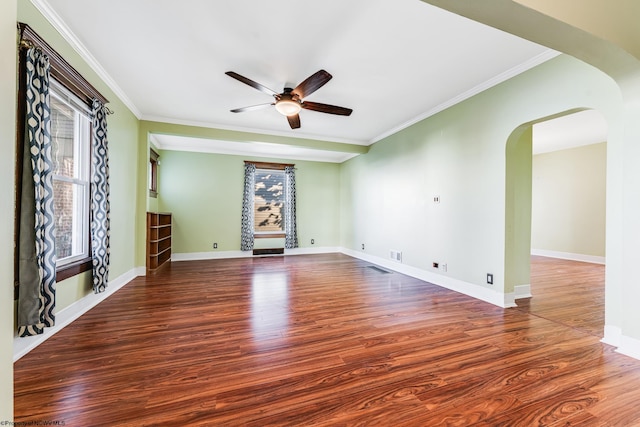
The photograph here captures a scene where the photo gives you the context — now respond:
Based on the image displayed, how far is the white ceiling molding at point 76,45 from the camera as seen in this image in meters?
1.98

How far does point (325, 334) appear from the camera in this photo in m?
2.25

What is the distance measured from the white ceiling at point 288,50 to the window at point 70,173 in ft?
1.91

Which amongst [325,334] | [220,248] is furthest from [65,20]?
[220,248]

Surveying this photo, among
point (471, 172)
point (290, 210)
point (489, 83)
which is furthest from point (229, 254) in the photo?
point (489, 83)

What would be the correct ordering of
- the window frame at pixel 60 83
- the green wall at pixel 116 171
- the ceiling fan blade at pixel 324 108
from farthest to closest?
1. the ceiling fan blade at pixel 324 108
2. the green wall at pixel 116 171
3. the window frame at pixel 60 83

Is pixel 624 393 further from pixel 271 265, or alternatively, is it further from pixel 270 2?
pixel 271 265

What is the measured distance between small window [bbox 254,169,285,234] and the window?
146 inches

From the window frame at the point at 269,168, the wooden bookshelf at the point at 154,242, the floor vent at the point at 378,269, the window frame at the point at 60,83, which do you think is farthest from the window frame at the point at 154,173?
the floor vent at the point at 378,269

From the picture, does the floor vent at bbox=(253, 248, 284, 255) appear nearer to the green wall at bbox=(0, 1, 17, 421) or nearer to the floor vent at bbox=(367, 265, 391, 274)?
the floor vent at bbox=(367, 265, 391, 274)

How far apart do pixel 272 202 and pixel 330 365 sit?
515 centimetres

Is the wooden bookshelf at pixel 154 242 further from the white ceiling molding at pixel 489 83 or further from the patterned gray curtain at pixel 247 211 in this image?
the white ceiling molding at pixel 489 83

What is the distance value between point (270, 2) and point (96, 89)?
7.71 ft

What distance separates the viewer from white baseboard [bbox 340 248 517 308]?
9.66 ft

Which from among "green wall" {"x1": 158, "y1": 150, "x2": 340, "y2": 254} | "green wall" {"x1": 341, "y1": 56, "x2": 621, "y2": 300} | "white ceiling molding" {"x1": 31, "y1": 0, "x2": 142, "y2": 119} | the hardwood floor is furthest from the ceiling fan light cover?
"green wall" {"x1": 158, "y1": 150, "x2": 340, "y2": 254}
